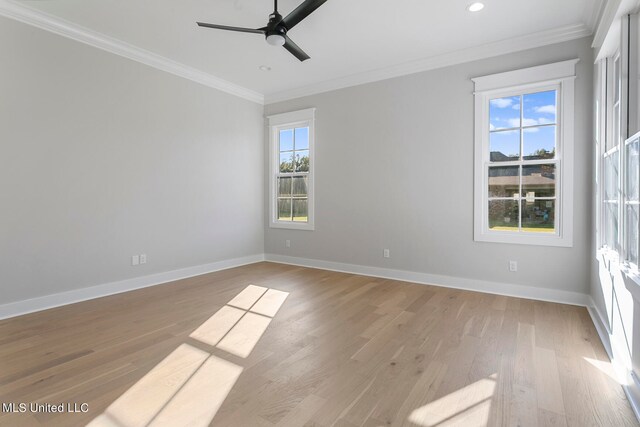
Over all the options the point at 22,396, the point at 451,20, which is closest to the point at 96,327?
the point at 22,396

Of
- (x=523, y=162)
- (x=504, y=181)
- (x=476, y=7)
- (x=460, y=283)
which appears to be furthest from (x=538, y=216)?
(x=476, y=7)

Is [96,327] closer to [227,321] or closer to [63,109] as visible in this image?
[227,321]

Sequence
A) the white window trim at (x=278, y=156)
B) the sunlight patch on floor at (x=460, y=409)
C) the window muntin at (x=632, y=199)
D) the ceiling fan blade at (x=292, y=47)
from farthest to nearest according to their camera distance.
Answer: the white window trim at (x=278, y=156), the ceiling fan blade at (x=292, y=47), the window muntin at (x=632, y=199), the sunlight patch on floor at (x=460, y=409)

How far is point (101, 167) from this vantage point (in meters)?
3.64

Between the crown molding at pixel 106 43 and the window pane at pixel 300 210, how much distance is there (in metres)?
2.09

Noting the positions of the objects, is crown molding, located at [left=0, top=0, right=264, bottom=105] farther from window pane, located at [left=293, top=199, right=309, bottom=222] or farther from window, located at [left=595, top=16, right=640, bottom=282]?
window, located at [left=595, top=16, right=640, bottom=282]

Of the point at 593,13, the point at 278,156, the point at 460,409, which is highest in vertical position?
the point at 593,13

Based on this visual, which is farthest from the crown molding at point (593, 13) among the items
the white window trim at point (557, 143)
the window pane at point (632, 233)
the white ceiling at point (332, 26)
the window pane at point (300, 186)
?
the window pane at point (300, 186)

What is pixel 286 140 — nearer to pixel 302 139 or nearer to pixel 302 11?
pixel 302 139

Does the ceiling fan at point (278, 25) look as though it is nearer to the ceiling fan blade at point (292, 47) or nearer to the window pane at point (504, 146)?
the ceiling fan blade at point (292, 47)

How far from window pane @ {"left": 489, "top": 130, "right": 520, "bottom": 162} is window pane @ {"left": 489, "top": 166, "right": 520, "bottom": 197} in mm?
122

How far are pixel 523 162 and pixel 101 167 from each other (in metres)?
4.91

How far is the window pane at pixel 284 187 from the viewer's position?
562 centimetres

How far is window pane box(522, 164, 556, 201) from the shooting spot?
3.49m
